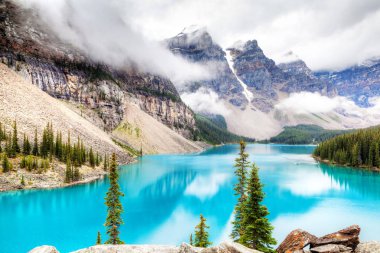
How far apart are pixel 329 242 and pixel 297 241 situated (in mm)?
1725

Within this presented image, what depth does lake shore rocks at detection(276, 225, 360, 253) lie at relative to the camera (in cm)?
1429

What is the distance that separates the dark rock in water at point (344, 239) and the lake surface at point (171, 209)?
2071 centimetres

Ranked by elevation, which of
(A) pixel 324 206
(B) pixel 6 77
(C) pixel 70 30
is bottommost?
(A) pixel 324 206

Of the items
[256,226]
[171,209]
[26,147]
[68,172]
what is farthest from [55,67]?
[256,226]

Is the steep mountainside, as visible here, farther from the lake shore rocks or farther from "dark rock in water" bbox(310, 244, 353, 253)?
"dark rock in water" bbox(310, 244, 353, 253)

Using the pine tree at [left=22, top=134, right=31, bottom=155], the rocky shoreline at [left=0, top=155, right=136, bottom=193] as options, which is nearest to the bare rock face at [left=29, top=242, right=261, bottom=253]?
the rocky shoreline at [left=0, top=155, right=136, bottom=193]

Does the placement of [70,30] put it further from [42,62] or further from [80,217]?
[80,217]

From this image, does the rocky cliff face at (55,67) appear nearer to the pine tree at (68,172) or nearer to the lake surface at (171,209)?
the pine tree at (68,172)

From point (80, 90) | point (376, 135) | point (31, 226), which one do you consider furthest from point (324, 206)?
point (80, 90)

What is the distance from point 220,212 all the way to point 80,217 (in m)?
21.5

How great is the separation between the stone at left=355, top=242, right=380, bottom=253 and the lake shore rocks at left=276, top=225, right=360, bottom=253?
261mm

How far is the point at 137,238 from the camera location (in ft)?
114

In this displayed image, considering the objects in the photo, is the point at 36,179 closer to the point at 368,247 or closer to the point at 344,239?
the point at 344,239

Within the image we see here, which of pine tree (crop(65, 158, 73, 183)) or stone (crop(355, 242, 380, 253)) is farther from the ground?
stone (crop(355, 242, 380, 253))
